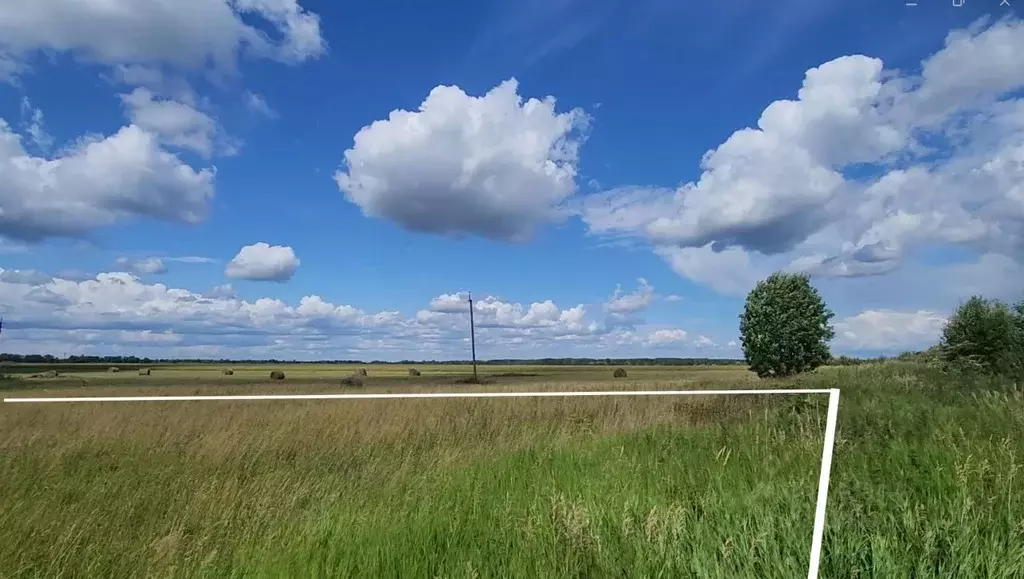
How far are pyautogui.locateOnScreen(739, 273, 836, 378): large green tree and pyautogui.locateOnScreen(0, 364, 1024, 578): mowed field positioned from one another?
139 ft

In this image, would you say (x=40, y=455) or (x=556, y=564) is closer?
(x=556, y=564)

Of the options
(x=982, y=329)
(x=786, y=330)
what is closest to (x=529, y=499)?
(x=982, y=329)

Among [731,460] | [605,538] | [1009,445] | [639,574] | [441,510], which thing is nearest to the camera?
[639,574]

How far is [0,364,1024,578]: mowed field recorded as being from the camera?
3.59m

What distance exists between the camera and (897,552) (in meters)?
3.44

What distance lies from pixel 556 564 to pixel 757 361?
5117 cm

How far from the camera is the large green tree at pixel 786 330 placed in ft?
164

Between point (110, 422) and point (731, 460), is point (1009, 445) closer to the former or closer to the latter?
point (731, 460)

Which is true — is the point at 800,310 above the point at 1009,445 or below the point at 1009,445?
above

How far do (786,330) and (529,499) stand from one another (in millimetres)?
49745

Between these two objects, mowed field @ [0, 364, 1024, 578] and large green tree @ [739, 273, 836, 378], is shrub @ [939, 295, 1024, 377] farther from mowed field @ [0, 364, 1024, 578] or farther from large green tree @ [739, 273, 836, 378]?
mowed field @ [0, 364, 1024, 578]

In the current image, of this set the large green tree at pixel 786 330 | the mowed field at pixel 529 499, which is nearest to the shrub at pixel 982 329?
the large green tree at pixel 786 330

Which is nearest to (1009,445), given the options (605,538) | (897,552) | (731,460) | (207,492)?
(731,460)

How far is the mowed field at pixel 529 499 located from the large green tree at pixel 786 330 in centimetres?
4241
